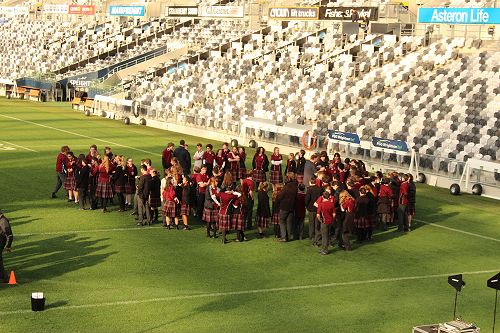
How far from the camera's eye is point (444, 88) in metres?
42.8

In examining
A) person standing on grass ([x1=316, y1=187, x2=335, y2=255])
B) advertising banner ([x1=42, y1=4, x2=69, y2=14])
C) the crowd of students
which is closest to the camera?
person standing on grass ([x1=316, y1=187, x2=335, y2=255])

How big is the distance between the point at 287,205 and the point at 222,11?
42.7 m

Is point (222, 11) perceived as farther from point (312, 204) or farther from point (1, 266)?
point (1, 266)

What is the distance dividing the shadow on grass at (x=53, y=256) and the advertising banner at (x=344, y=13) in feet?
104

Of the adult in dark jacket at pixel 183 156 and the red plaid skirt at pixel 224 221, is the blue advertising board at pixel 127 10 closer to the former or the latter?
the adult in dark jacket at pixel 183 156

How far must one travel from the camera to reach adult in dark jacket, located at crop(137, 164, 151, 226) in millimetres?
25094

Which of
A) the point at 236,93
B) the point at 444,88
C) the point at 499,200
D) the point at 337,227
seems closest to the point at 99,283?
the point at 337,227

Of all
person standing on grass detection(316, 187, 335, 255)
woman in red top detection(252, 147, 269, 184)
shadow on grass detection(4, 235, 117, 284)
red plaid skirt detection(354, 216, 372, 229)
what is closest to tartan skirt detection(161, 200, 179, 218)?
shadow on grass detection(4, 235, 117, 284)

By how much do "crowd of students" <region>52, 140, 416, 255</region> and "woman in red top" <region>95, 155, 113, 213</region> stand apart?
0.03m

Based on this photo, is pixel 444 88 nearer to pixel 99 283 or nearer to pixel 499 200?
pixel 499 200

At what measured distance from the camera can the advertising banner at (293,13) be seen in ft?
180

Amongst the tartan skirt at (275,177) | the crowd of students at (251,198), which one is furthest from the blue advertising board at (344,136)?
the crowd of students at (251,198)

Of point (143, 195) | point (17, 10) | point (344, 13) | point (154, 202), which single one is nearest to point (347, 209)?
point (154, 202)

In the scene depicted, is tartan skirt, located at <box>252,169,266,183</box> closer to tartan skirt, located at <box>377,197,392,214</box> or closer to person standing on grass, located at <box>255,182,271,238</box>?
tartan skirt, located at <box>377,197,392,214</box>
